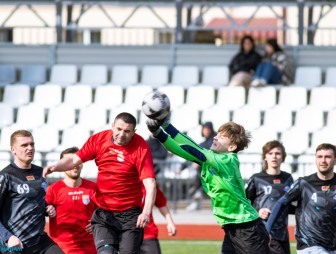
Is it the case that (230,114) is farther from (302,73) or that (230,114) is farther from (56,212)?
(56,212)

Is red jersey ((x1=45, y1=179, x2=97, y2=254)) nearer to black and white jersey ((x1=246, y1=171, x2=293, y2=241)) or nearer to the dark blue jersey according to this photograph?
black and white jersey ((x1=246, y1=171, x2=293, y2=241))

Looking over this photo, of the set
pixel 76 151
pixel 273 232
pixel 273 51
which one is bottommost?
pixel 273 232

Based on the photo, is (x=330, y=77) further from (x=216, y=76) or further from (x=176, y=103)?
(x=176, y=103)

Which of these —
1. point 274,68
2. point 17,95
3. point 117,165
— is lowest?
point 117,165

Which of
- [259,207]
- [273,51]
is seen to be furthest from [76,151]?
[273,51]

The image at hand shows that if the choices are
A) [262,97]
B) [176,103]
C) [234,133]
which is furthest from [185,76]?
[234,133]

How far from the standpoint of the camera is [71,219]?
10727 millimetres

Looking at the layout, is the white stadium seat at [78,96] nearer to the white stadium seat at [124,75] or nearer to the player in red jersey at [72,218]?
the white stadium seat at [124,75]

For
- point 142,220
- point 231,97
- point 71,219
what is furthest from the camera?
point 231,97

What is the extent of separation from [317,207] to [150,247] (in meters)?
1.78

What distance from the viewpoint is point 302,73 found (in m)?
20.5

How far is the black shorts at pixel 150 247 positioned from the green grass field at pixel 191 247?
3751 millimetres

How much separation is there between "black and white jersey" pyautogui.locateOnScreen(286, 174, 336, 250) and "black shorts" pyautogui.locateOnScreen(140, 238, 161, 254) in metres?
1.49

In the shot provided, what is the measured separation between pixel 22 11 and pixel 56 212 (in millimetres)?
33584
